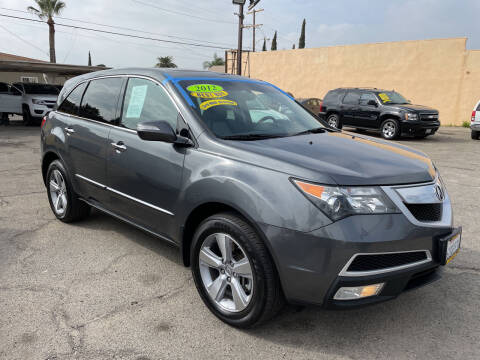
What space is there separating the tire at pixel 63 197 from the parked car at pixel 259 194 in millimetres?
637

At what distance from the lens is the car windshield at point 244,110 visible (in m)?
3.02

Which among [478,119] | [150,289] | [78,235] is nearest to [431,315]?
[150,289]

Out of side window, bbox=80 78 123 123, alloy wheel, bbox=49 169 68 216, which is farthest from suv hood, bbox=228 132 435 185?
alloy wheel, bbox=49 169 68 216

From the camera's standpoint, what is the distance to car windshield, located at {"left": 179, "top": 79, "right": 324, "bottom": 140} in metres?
3.02

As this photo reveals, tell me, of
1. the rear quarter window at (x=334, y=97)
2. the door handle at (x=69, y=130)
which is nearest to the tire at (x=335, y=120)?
the rear quarter window at (x=334, y=97)

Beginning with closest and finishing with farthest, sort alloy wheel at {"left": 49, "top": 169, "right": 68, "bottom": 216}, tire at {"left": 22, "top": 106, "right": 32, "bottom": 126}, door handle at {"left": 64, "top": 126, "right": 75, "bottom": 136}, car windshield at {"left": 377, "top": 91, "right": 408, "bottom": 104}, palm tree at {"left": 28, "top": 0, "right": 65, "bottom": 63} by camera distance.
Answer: door handle at {"left": 64, "top": 126, "right": 75, "bottom": 136} < alloy wheel at {"left": 49, "top": 169, "right": 68, "bottom": 216} < car windshield at {"left": 377, "top": 91, "right": 408, "bottom": 104} < tire at {"left": 22, "top": 106, "right": 32, "bottom": 126} < palm tree at {"left": 28, "top": 0, "right": 65, "bottom": 63}

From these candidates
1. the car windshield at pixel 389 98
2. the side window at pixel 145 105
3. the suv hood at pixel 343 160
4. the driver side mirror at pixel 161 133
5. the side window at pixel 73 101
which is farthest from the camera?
the car windshield at pixel 389 98

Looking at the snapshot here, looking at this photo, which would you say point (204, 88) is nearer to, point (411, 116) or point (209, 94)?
point (209, 94)

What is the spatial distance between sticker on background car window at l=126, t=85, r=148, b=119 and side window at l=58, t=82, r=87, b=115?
110 cm

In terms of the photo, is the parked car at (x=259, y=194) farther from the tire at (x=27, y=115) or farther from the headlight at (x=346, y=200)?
the tire at (x=27, y=115)

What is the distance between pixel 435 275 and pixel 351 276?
70 cm

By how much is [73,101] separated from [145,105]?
4.99ft

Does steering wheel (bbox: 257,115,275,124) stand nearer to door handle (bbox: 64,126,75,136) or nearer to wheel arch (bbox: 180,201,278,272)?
wheel arch (bbox: 180,201,278,272)

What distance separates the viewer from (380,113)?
14.0 meters
